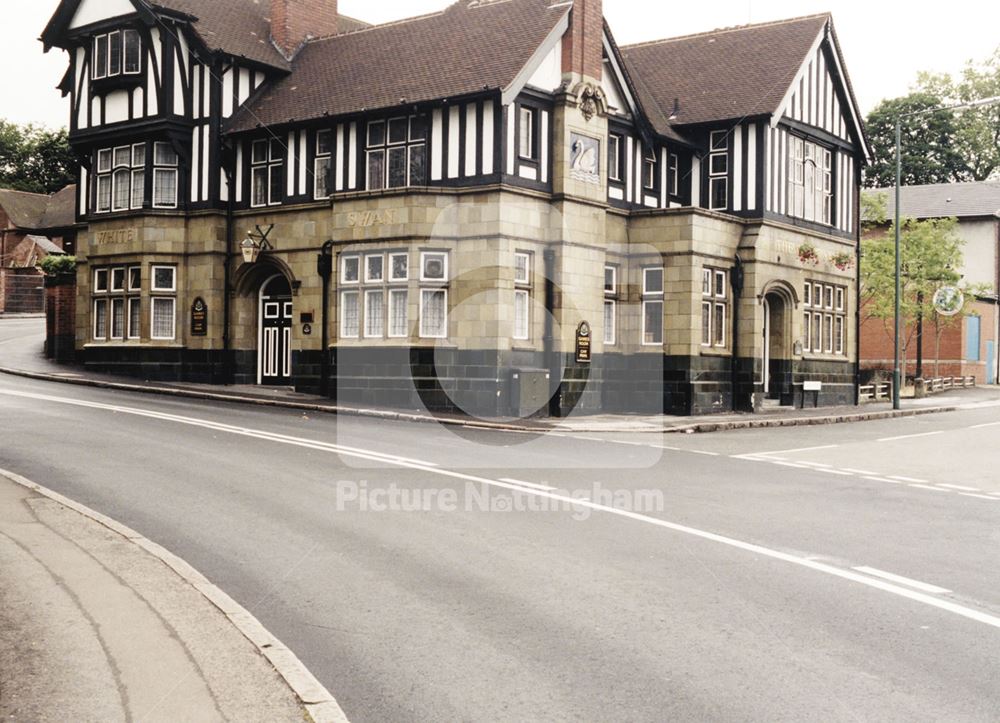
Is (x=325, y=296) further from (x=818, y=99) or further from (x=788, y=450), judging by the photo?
(x=818, y=99)

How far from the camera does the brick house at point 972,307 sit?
178 ft

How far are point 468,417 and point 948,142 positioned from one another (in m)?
61.5

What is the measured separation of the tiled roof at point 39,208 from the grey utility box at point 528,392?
50073 mm

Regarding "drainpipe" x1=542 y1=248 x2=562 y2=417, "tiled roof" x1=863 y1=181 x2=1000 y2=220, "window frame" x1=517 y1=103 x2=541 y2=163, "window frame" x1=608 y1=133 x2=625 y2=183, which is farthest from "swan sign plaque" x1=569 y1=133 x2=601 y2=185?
"tiled roof" x1=863 y1=181 x2=1000 y2=220

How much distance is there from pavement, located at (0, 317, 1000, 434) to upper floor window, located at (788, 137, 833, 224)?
20.4ft

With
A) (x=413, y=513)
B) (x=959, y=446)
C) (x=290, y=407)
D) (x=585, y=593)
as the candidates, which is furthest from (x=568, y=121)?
(x=585, y=593)

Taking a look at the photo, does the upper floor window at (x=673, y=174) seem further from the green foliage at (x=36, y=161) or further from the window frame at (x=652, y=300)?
the green foliage at (x=36, y=161)

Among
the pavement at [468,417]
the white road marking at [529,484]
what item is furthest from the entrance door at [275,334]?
the white road marking at [529,484]

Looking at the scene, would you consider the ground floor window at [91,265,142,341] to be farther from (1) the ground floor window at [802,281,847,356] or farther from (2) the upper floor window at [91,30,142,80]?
(1) the ground floor window at [802,281,847,356]

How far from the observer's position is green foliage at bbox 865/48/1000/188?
241 feet

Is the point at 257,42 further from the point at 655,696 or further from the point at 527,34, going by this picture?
the point at 655,696

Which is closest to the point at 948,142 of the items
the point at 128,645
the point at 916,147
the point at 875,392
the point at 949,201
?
the point at 916,147

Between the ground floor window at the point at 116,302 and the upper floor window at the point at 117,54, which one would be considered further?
the ground floor window at the point at 116,302

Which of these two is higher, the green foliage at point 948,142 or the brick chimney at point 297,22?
the green foliage at point 948,142
